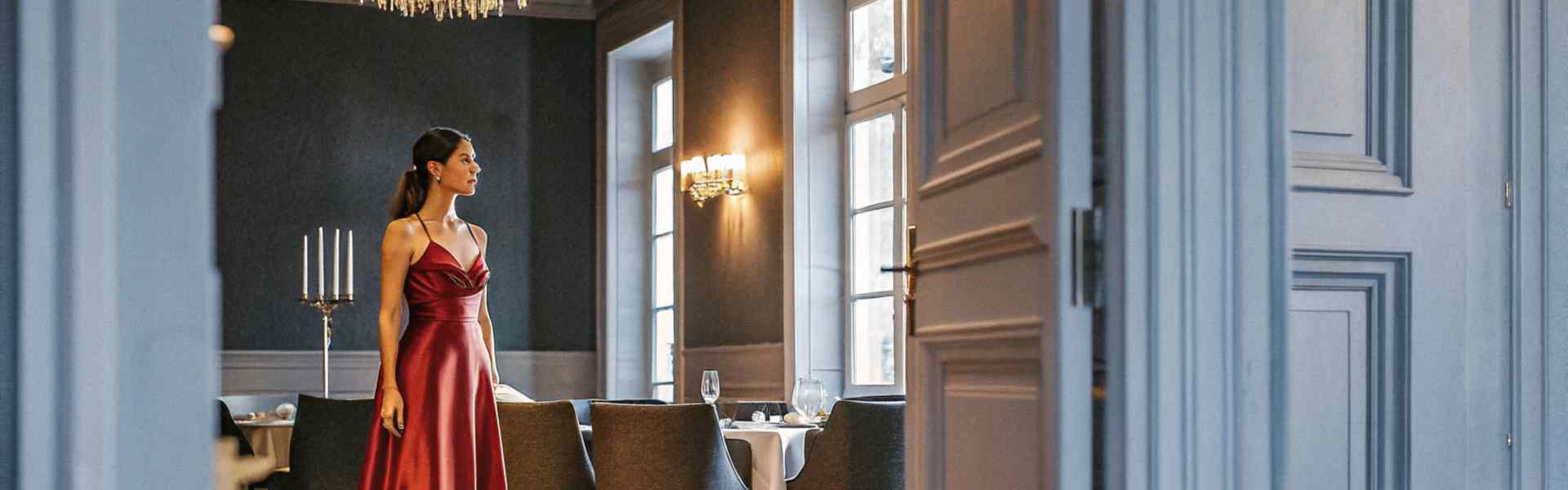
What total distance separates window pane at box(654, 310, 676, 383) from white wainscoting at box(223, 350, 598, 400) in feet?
1.58

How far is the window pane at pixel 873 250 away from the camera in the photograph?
22.7 ft

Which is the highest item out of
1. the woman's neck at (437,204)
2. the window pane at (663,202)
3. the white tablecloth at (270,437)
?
the window pane at (663,202)

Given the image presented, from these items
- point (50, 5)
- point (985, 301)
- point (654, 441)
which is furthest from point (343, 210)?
point (50, 5)

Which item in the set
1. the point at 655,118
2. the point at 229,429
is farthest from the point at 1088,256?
the point at 655,118

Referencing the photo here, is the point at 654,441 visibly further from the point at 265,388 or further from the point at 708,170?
the point at 265,388

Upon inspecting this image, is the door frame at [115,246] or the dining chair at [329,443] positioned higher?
the door frame at [115,246]

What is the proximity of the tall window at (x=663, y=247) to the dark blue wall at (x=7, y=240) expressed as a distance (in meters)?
8.00

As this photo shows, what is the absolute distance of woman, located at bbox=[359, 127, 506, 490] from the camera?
4086mm

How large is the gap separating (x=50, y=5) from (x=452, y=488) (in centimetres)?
310

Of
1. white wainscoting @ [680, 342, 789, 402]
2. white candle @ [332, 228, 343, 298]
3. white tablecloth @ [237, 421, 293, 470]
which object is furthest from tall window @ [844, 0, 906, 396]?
white tablecloth @ [237, 421, 293, 470]

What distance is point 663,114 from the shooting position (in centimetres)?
941

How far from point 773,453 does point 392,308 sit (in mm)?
1398

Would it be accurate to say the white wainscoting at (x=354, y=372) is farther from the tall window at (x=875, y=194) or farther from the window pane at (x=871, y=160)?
the window pane at (x=871, y=160)

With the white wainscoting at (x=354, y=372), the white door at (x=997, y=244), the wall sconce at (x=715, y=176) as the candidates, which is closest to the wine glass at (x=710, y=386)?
the wall sconce at (x=715, y=176)
